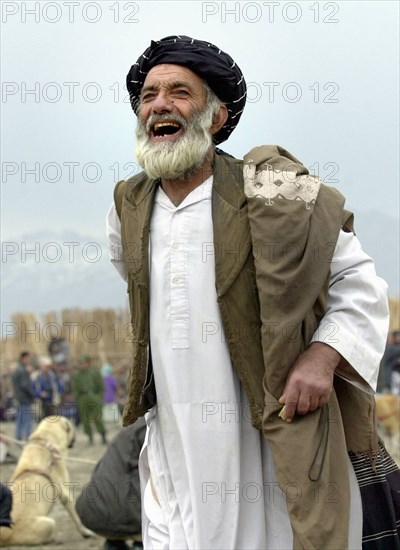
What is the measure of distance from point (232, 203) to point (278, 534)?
109cm

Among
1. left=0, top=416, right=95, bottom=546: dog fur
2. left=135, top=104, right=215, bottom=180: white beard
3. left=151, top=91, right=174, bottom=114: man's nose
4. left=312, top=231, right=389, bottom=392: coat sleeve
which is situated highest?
left=151, top=91, right=174, bottom=114: man's nose

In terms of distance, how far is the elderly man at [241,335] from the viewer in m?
3.46

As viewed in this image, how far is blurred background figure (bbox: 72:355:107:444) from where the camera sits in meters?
16.7

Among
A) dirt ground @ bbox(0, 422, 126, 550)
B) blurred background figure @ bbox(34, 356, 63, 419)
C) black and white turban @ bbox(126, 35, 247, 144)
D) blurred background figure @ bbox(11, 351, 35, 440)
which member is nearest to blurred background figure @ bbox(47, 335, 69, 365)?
dirt ground @ bbox(0, 422, 126, 550)

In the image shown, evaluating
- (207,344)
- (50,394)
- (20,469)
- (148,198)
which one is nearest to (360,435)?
(207,344)

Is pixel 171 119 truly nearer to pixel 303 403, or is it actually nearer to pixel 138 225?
pixel 138 225

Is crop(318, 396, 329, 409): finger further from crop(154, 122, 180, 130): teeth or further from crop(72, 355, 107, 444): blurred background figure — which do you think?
crop(72, 355, 107, 444): blurred background figure

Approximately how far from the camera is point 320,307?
11.8ft

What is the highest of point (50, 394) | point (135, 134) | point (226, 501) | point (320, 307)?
point (135, 134)

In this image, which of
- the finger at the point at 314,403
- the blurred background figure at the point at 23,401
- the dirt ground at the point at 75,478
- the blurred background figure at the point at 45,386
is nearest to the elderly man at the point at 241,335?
the finger at the point at 314,403

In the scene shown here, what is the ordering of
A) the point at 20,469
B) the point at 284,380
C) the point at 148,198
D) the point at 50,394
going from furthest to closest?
the point at 50,394, the point at 20,469, the point at 148,198, the point at 284,380

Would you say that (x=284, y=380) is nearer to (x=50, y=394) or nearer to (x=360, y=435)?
(x=360, y=435)

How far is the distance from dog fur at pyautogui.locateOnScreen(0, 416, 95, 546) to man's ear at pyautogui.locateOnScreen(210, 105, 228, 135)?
520 cm

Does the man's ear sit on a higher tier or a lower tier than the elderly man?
higher
